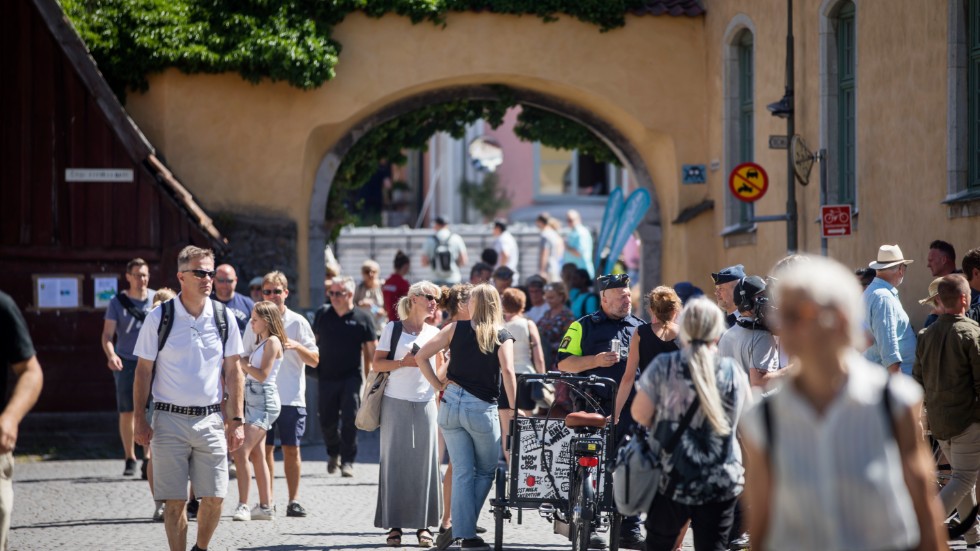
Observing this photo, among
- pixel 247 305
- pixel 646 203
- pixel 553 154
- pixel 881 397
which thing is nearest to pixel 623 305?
pixel 247 305

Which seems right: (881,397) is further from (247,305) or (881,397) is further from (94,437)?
(94,437)

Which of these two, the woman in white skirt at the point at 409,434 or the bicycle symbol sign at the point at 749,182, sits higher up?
the bicycle symbol sign at the point at 749,182

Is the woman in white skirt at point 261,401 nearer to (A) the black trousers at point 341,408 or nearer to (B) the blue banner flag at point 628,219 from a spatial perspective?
(A) the black trousers at point 341,408

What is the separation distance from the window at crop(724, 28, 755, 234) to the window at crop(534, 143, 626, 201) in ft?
66.3

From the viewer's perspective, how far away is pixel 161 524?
10641 mm

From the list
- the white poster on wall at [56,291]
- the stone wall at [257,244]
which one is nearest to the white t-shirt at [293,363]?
the white poster on wall at [56,291]

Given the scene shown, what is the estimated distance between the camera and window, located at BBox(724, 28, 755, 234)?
1786 centimetres

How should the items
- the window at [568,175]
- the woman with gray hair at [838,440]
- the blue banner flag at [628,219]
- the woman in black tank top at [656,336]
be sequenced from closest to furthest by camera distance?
1. the woman with gray hair at [838,440]
2. the woman in black tank top at [656,336]
3. the blue banner flag at [628,219]
4. the window at [568,175]

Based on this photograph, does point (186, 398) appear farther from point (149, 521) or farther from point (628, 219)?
point (628, 219)

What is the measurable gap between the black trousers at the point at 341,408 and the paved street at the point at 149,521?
36 cm

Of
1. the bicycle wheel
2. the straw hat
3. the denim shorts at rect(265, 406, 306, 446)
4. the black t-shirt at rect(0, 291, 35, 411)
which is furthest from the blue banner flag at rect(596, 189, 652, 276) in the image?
the black t-shirt at rect(0, 291, 35, 411)

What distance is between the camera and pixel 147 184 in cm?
1662

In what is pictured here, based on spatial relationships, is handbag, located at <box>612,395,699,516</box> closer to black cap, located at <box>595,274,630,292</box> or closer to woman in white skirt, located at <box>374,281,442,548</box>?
black cap, located at <box>595,274,630,292</box>

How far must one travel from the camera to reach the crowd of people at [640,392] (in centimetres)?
405
